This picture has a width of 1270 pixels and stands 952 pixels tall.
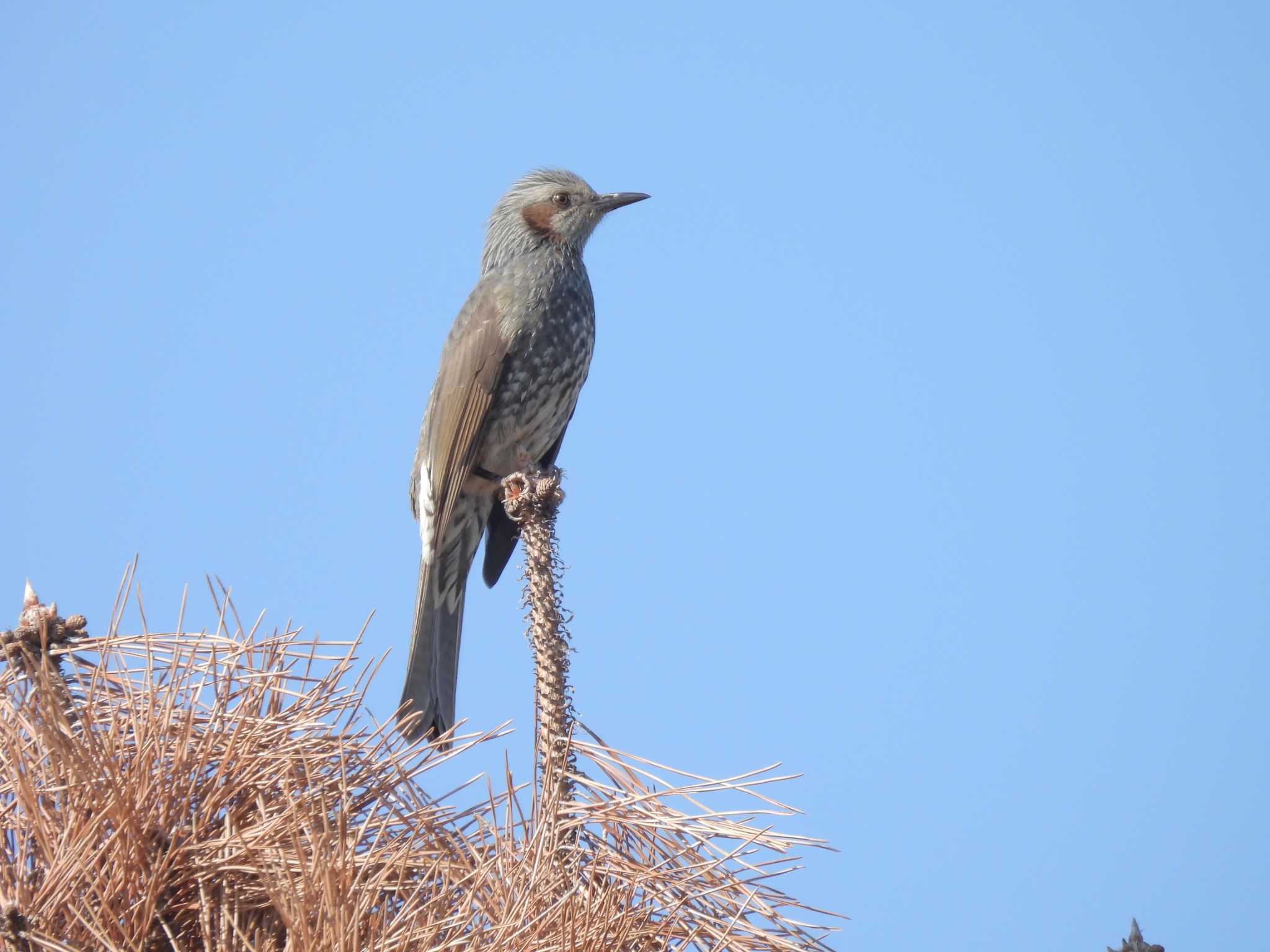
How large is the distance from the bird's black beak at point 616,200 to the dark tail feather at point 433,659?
1.93m

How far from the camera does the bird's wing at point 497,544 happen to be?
16.8 feet

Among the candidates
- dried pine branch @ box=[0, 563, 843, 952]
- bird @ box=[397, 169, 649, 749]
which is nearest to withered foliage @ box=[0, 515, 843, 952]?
dried pine branch @ box=[0, 563, 843, 952]

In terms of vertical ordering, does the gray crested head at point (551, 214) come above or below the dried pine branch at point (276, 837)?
above

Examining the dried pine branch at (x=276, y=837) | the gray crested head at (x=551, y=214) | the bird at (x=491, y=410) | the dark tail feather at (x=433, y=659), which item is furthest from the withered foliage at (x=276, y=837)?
the gray crested head at (x=551, y=214)

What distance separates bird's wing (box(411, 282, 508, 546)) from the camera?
5109 millimetres

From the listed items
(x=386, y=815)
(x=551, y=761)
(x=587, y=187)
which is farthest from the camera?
(x=587, y=187)

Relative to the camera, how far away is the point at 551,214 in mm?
5832

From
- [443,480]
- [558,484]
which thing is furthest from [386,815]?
[443,480]

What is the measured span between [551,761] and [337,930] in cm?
69

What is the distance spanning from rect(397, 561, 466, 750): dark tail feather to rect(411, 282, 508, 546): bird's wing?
25 cm

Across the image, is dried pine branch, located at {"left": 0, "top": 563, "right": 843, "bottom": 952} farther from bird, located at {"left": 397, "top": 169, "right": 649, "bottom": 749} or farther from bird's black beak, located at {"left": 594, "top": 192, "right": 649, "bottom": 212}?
bird's black beak, located at {"left": 594, "top": 192, "right": 649, "bottom": 212}

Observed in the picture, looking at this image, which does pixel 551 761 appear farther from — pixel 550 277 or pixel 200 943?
pixel 550 277

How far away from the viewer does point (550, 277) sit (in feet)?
17.9

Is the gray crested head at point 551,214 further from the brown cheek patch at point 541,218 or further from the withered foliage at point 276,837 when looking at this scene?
the withered foliage at point 276,837
